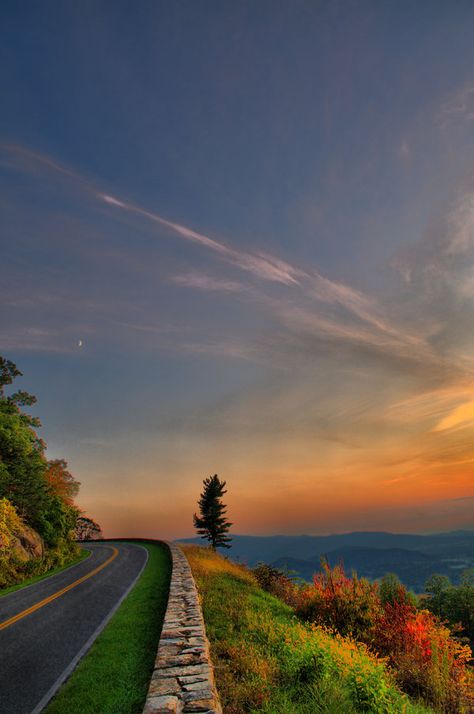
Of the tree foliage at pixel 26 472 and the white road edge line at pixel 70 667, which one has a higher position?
the tree foliage at pixel 26 472

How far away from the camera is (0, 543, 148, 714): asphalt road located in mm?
7113

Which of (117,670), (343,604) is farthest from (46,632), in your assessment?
(343,604)

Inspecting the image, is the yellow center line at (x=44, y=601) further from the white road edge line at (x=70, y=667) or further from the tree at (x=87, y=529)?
the tree at (x=87, y=529)

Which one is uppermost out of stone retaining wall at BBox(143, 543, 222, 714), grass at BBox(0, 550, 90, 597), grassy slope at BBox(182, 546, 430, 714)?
stone retaining wall at BBox(143, 543, 222, 714)

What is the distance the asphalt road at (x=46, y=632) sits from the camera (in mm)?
7113

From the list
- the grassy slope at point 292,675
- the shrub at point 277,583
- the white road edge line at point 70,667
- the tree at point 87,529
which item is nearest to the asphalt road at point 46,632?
the white road edge line at point 70,667

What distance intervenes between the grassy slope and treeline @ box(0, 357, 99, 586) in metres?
16.6

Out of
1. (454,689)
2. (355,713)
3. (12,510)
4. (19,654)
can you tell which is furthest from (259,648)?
(12,510)

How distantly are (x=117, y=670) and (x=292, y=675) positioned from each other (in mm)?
3178

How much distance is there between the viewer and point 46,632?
34.0ft

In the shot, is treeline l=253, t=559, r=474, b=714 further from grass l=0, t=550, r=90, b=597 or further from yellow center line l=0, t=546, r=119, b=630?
grass l=0, t=550, r=90, b=597

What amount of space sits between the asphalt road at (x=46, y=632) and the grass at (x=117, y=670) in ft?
1.07

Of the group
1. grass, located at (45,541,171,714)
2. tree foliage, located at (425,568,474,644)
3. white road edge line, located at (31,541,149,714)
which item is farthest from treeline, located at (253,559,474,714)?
tree foliage, located at (425,568,474,644)

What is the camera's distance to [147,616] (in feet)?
37.1
